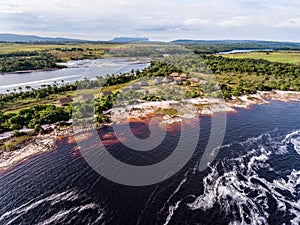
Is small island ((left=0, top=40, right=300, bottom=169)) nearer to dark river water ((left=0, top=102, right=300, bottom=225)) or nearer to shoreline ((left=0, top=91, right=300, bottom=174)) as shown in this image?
shoreline ((left=0, top=91, right=300, bottom=174))

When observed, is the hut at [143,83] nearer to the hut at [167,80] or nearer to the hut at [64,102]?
the hut at [167,80]

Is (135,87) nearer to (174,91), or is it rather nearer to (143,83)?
(143,83)

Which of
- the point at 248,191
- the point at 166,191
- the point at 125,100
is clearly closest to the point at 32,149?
the point at 166,191

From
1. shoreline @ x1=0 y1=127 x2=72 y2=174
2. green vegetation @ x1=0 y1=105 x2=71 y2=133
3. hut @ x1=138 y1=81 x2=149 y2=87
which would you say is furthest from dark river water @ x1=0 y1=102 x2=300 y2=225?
hut @ x1=138 y1=81 x2=149 y2=87

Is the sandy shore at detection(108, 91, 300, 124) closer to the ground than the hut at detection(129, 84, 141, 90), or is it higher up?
closer to the ground

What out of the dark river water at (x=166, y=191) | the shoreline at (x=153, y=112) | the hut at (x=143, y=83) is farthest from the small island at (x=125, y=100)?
the dark river water at (x=166, y=191)
